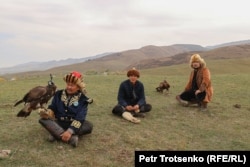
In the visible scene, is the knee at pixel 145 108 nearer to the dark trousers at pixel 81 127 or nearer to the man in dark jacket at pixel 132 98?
the man in dark jacket at pixel 132 98

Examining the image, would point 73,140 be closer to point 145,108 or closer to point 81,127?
point 81,127

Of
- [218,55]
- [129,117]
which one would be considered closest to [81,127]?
[129,117]

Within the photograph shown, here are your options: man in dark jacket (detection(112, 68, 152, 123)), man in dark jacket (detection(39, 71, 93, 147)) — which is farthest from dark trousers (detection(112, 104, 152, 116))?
man in dark jacket (detection(39, 71, 93, 147))

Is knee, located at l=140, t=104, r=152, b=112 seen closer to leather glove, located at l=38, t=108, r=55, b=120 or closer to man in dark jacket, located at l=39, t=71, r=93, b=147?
man in dark jacket, located at l=39, t=71, r=93, b=147

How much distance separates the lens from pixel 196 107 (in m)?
10.8

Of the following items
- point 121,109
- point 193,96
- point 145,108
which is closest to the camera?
point 121,109

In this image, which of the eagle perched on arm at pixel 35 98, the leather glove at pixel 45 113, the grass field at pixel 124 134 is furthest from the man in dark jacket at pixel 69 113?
the eagle perched on arm at pixel 35 98

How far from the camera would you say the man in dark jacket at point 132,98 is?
912cm

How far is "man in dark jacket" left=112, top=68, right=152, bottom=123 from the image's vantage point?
29.9 ft

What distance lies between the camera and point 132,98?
9.45 metres

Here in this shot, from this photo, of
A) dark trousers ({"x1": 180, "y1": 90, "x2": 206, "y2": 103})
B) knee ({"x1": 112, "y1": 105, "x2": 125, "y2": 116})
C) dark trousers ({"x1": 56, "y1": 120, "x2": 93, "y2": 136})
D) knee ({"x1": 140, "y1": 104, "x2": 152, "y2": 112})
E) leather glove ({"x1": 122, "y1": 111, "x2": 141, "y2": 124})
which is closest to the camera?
dark trousers ({"x1": 56, "y1": 120, "x2": 93, "y2": 136})

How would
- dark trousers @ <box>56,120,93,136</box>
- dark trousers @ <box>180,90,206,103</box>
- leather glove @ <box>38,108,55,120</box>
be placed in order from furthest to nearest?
dark trousers @ <box>180,90,206,103</box> → dark trousers @ <box>56,120,93,136</box> → leather glove @ <box>38,108,55,120</box>

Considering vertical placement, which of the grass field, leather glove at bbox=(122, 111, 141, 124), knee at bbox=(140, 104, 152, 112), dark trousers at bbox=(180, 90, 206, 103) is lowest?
the grass field

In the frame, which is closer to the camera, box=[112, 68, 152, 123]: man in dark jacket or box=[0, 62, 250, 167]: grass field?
box=[0, 62, 250, 167]: grass field
